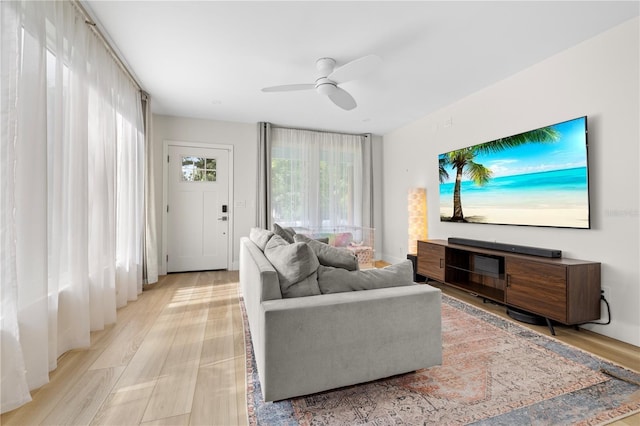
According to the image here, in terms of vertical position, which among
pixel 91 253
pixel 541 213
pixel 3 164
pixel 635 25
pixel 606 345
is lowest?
pixel 606 345

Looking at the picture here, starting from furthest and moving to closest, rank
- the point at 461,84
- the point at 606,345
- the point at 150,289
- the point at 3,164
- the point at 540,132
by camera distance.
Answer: the point at 150,289 < the point at 461,84 < the point at 540,132 < the point at 606,345 < the point at 3,164

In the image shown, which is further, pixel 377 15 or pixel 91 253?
pixel 91 253

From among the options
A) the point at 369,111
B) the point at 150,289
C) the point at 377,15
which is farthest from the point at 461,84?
the point at 150,289

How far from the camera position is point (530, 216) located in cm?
292

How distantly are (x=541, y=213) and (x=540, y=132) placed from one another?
0.80 m

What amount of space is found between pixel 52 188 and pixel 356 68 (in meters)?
2.46

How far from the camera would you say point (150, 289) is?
3.74 metres

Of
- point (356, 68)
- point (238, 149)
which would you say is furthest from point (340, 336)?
point (238, 149)

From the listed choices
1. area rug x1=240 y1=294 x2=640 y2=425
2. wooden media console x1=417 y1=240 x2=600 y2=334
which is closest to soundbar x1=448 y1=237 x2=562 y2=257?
wooden media console x1=417 y1=240 x2=600 y2=334

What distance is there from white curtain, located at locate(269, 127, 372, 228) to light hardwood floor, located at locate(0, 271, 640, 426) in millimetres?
2520

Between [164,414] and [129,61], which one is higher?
[129,61]

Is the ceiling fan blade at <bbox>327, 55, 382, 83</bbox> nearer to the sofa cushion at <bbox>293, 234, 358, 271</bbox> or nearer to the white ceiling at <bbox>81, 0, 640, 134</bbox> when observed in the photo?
the white ceiling at <bbox>81, 0, 640, 134</bbox>

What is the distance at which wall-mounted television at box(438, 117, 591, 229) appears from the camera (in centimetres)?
253

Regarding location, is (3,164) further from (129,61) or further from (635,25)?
(635,25)
